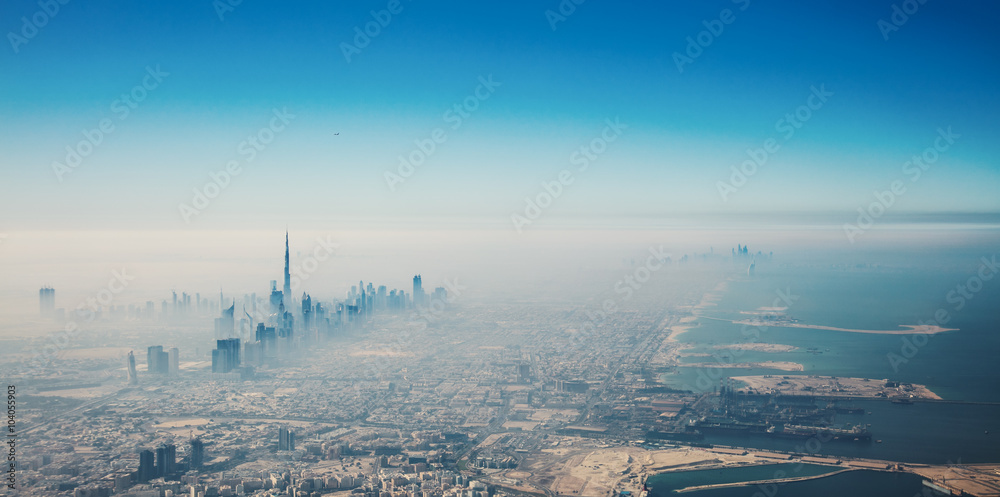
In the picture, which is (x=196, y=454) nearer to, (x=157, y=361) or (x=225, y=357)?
(x=225, y=357)

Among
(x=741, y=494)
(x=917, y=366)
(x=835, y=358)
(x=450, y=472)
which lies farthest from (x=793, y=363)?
(x=450, y=472)

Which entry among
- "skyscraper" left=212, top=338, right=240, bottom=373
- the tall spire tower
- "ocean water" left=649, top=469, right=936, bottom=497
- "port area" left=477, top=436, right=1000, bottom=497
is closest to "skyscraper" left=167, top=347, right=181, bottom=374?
"skyscraper" left=212, top=338, right=240, bottom=373

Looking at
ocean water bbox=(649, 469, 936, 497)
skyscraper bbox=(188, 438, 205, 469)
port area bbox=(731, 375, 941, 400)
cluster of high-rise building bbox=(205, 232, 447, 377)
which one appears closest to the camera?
ocean water bbox=(649, 469, 936, 497)

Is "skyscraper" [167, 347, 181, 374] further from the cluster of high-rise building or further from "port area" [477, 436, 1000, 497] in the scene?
"port area" [477, 436, 1000, 497]

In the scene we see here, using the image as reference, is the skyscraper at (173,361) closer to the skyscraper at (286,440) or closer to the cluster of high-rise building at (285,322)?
the cluster of high-rise building at (285,322)

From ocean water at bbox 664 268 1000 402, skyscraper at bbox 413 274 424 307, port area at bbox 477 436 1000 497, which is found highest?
skyscraper at bbox 413 274 424 307

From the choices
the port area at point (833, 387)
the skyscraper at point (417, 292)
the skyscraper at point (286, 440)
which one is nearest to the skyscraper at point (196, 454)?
the skyscraper at point (286, 440)
